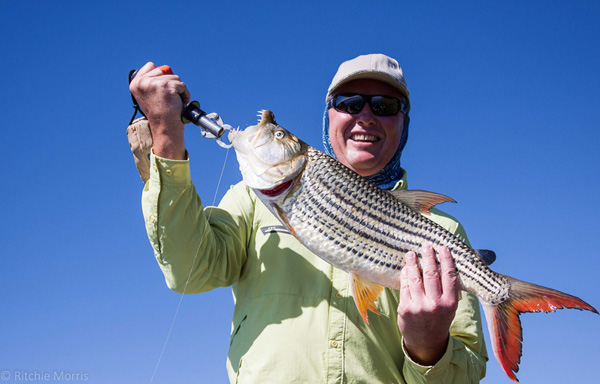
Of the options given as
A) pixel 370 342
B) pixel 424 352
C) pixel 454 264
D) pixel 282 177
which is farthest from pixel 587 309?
pixel 282 177

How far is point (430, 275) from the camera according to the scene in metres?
4.54

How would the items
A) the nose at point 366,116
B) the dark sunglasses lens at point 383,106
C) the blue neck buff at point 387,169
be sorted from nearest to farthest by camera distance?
the nose at point 366,116 < the dark sunglasses lens at point 383,106 < the blue neck buff at point 387,169

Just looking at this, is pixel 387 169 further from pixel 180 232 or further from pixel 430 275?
pixel 180 232

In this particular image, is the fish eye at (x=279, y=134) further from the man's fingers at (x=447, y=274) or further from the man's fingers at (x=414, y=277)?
the man's fingers at (x=447, y=274)

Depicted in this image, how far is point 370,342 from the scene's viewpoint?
16.5 ft

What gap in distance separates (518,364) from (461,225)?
1.84 metres

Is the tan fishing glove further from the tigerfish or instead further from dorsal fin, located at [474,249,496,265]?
dorsal fin, located at [474,249,496,265]

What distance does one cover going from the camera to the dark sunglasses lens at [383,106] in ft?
21.0

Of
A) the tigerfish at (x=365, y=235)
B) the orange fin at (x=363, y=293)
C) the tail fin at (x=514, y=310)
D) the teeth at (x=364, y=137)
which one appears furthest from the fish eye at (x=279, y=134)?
the tail fin at (x=514, y=310)

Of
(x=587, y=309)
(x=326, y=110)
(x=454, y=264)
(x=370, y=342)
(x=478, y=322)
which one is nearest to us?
(x=587, y=309)

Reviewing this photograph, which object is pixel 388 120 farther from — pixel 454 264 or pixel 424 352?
pixel 424 352

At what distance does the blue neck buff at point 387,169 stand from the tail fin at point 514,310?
84.3 inches

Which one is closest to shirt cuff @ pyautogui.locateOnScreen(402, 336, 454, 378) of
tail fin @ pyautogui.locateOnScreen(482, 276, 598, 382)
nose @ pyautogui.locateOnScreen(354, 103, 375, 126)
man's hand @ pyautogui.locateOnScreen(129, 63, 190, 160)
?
tail fin @ pyautogui.locateOnScreen(482, 276, 598, 382)

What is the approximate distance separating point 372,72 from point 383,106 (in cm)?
44
